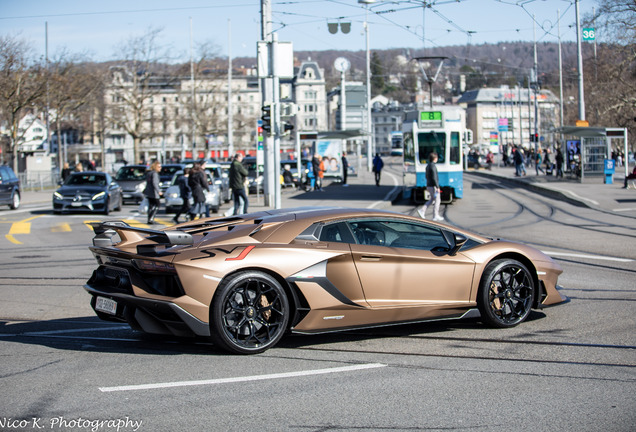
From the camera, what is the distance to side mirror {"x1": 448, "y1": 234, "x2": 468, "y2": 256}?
7.12 meters

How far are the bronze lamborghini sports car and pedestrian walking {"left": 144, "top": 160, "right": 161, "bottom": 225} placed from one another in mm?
14610

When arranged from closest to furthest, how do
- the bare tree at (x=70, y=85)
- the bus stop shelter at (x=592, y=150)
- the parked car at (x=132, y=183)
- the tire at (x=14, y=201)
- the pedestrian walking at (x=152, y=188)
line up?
1. the pedestrian walking at (x=152, y=188)
2. the tire at (x=14, y=201)
3. the parked car at (x=132, y=183)
4. the bus stop shelter at (x=592, y=150)
5. the bare tree at (x=70, y=85)

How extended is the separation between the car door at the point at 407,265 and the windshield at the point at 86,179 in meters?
21.2

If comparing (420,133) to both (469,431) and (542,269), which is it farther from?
(469,431)

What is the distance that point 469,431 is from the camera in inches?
→ 173

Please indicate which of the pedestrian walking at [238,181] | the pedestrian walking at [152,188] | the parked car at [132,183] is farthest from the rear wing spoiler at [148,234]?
the parked car at [132,183]

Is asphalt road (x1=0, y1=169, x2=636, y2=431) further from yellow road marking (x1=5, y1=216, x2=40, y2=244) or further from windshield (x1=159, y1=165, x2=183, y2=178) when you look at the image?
windshield (x1=159, y1=165, x2=183, y2=178)

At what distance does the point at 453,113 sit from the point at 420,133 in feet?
4.90

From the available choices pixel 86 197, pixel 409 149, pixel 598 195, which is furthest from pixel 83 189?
pixel 598 195

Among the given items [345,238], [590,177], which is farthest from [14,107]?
[345,238]

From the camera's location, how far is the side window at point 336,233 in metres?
6.67

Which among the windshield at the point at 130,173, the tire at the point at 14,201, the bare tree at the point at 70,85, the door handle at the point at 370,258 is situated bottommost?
the door handle at the point at 370,258

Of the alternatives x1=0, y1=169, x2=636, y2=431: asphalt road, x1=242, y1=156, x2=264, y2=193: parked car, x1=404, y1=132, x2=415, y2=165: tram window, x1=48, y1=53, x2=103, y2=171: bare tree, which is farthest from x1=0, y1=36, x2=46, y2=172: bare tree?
x1=0, y1=169, x2=636, y2=431: asphalt road

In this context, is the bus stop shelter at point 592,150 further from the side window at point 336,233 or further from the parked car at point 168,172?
the side window at point 336,233
